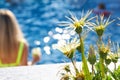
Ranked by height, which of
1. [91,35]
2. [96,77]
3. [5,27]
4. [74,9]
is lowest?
[96,77]

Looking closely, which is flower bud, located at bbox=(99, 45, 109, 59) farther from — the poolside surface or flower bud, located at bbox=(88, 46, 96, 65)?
the poolside surface

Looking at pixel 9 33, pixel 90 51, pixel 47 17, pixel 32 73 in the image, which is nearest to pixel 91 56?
pixel 90 51

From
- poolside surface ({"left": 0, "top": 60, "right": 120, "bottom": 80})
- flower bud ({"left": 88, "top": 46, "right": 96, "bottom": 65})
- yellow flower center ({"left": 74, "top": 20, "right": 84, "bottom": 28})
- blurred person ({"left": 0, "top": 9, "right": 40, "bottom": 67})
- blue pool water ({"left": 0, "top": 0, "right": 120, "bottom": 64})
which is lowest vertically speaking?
flower bud ({"left": 88, "top": 46, "right": 96, "bottom": 65})

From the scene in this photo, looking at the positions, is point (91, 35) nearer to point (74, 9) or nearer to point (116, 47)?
point (74, 9)

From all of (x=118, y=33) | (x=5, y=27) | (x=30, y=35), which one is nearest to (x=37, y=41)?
(x=30, y=35)

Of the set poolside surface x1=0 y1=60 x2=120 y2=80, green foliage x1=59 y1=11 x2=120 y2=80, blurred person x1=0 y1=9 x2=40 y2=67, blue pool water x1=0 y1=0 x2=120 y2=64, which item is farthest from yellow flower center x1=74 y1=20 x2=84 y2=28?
blue pool water x1=0 y1=0 x2=120 y2=64

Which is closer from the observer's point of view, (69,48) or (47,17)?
(69,48)

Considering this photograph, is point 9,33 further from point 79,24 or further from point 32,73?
point 79,24
